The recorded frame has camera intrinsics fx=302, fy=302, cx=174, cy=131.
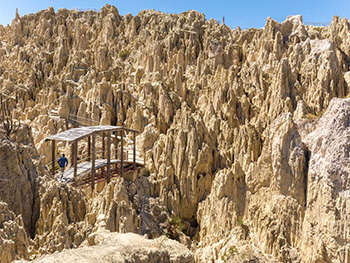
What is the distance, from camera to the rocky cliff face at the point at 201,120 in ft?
47.3

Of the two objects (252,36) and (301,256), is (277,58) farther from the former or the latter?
(301,256)

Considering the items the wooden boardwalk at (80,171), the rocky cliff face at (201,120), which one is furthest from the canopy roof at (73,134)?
the rocky cliff face at (201,120)

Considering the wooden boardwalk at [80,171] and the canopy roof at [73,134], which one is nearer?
the canopy roof at [73,134]

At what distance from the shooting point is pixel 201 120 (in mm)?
→ 22344

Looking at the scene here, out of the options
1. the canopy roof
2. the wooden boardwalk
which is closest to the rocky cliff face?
the wooden boardwalk

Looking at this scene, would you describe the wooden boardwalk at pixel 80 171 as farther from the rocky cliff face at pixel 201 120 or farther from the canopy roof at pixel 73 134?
the canopy roof at pixel 73 134

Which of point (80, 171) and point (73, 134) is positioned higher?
point (73, 134)

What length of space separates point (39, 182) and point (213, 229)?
36.4ft

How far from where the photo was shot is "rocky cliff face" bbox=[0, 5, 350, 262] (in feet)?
47.3

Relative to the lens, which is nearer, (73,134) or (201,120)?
(73,134)

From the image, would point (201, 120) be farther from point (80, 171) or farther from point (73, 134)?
point (73, 134)

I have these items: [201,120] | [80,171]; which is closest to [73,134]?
[80,171]

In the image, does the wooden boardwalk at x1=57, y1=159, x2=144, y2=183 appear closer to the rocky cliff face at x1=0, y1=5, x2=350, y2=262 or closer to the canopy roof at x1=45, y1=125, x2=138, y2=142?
the rocky cliff face at x1=0, y1=5, x2=350, y2=262

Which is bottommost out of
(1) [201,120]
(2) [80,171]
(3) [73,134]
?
(2) [80,171]
